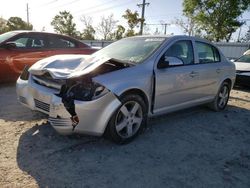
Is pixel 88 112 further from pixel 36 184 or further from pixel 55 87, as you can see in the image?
pixel 36 184

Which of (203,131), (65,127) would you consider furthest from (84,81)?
(203,131)

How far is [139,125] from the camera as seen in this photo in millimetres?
3922

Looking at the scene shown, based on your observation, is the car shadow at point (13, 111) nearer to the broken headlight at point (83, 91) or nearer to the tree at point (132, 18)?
the broken headlight at point (83, 91)

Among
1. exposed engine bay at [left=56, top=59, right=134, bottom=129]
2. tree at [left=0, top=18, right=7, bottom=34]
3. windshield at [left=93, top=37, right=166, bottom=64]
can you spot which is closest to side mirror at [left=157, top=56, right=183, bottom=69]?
windshield at [left=93, top=37, right=166, bottom=64]

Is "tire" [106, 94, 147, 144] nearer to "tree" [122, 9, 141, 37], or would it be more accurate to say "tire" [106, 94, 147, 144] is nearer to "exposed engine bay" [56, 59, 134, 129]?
"exposed engine bay" [56, 59, 134, 129]

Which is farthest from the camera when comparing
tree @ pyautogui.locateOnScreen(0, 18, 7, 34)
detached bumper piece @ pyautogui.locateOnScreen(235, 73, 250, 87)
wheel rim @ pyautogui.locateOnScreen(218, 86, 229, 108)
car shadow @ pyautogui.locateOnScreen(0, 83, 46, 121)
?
tree @ pyautogui.locateOnScreen(0, 18, 7, 34)

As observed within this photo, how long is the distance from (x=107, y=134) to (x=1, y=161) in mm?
1329

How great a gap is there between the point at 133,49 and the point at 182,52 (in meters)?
0.90

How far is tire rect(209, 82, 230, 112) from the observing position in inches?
228

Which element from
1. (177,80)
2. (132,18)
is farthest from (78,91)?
(132,18)

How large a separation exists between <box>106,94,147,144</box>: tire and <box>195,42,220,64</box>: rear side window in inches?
74.4

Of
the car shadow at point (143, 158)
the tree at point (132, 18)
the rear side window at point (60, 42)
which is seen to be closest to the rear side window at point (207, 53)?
the car shadow at point (143, 158)

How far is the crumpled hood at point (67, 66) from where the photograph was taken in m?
3.41

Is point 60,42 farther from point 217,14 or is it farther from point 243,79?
point 217,14
